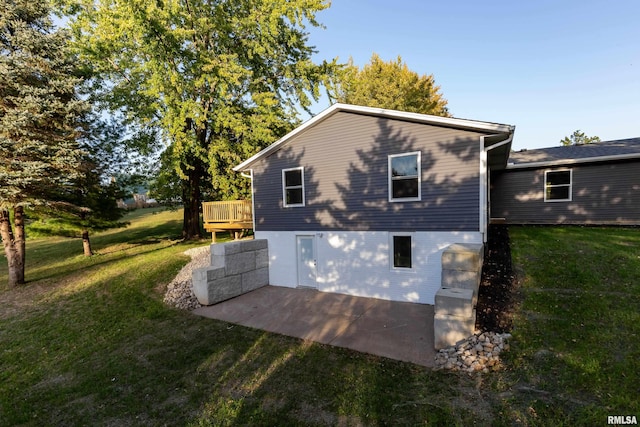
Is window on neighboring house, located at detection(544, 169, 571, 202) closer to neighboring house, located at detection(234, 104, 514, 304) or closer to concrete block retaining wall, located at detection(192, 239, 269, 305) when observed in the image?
neighboring house, located at detection(234, 104, 514, 304)

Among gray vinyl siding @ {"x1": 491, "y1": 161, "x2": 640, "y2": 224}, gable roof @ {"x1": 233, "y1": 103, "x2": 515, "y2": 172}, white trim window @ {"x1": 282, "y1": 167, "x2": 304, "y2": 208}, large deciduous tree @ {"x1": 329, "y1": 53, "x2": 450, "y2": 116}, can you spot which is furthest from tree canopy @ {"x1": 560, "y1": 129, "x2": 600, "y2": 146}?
white trim window @ {"x1": 282, "y1": 167, "x2": 304, "y2": 208}

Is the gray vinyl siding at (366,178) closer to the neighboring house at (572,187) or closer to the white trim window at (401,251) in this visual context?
the white trim window at (401,251)

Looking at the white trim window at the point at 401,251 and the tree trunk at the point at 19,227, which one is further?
the tree trunk at the point at 19,227

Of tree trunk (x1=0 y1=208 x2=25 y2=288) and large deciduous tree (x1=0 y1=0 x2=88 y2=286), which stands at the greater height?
large deciduous tree (x1=0 y1=0 x2=88 y2=286)

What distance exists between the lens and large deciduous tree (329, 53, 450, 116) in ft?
97.7

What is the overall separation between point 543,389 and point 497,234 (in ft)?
28.4

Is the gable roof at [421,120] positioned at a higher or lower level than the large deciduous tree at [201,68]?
lower

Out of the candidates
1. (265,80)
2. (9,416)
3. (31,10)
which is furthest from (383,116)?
(31,10)

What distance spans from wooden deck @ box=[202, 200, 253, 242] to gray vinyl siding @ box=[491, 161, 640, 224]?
40.4ft

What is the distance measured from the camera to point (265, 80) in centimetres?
1820

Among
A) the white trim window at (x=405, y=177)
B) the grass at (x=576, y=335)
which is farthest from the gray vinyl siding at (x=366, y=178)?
the grass at (x=576, y=335)

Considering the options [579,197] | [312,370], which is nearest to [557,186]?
[579,197]

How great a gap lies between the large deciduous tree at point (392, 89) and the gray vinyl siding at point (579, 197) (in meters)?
17.1

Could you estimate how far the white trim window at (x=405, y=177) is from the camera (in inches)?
344
